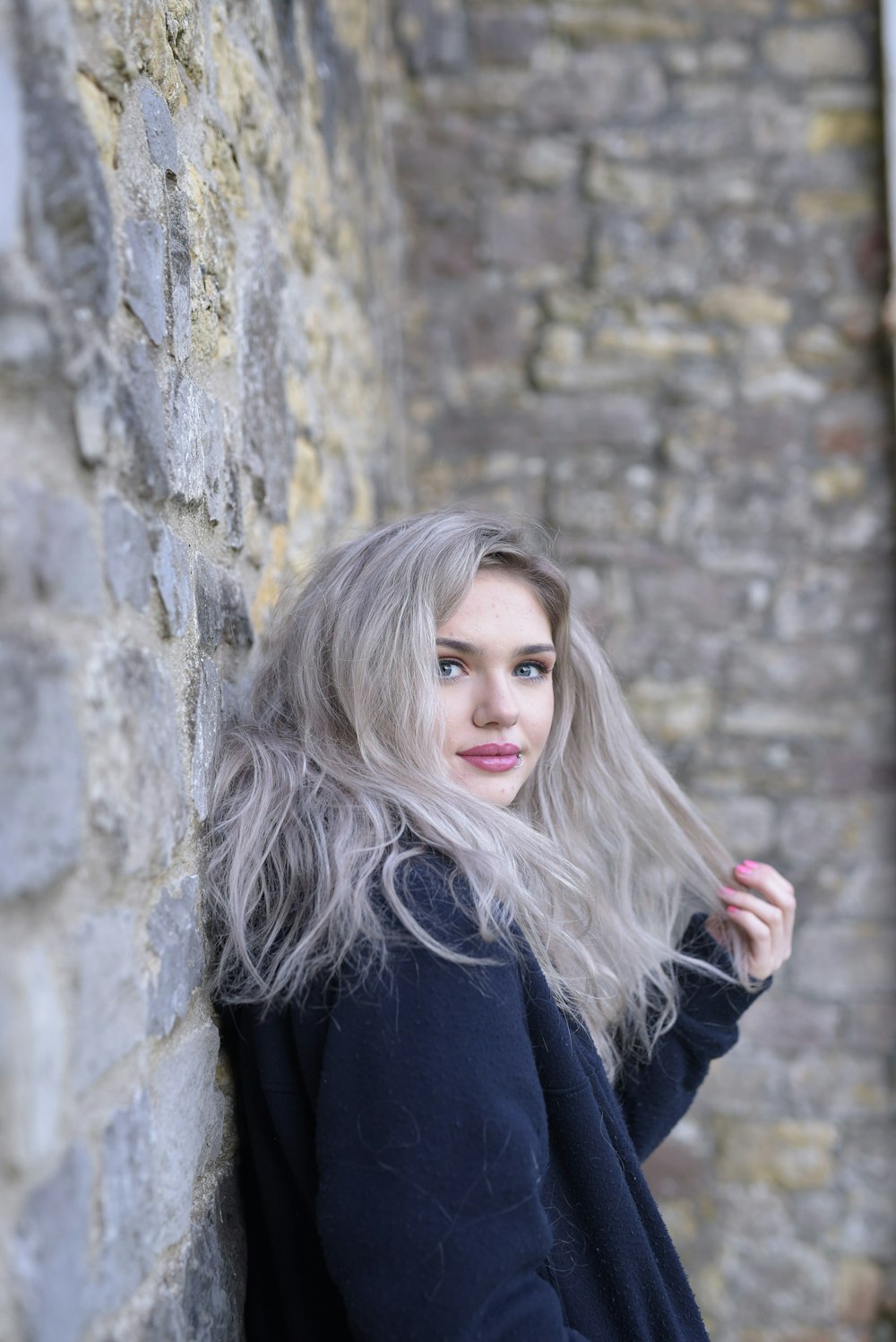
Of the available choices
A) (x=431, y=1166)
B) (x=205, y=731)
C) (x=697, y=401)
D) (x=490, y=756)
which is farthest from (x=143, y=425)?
(x=697, y=401)

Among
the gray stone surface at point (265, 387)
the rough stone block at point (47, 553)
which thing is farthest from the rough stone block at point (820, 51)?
the rough stone block at point (47, 553)

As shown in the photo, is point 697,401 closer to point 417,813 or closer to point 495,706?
point 495,706

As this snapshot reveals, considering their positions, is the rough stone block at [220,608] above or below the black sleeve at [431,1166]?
above

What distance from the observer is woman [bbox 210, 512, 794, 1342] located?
3.41 ft

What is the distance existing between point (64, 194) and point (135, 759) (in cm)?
49

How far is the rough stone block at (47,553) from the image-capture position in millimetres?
793

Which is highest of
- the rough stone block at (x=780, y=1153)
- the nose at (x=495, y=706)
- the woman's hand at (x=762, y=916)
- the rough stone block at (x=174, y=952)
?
the nose at (x=495, y=706)

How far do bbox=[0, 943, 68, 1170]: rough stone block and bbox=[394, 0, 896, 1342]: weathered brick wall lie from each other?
255 cm

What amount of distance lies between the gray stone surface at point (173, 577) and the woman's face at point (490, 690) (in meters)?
0.37

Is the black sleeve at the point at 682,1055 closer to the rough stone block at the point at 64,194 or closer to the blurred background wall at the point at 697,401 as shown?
the blurred background wall at the point at 697,401

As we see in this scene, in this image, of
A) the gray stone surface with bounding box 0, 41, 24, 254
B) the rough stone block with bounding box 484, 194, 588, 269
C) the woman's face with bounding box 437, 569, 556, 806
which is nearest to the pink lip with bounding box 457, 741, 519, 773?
the woman's face with bounding box 437, 569, 556, 806

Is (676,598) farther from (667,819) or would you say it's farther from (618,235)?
(667,819)

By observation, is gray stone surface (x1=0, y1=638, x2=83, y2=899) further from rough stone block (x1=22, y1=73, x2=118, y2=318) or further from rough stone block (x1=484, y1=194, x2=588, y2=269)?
rough stone block (x1=484, y1=194, x2=588, y2=269)

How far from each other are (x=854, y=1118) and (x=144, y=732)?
278 centimetres
